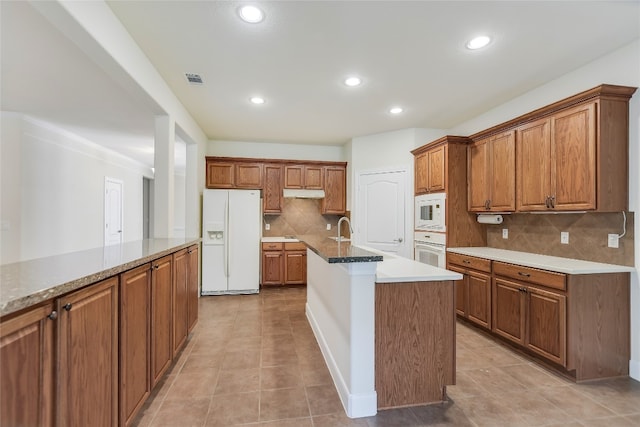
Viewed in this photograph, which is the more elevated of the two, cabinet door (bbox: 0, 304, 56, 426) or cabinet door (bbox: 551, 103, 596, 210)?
cabinet door (bbox: 551, 103, 596, 210)

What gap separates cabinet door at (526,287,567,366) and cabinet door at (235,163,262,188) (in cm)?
409

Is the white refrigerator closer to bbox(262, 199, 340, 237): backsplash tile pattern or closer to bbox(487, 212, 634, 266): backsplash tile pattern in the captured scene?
bbox(262, 199, 340, 237): backsplash tile pattern

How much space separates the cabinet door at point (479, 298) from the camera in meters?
2.98

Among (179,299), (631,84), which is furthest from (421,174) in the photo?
(179,299)

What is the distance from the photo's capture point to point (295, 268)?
5.07m

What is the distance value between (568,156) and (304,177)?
369 cm

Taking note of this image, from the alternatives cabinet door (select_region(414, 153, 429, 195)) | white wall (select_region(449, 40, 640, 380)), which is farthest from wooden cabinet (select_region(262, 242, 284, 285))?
white wall (select_region(449, 40, 640, 380))

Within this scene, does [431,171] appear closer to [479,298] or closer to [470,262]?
[470,262]

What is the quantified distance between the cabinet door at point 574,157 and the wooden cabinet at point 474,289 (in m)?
0.90

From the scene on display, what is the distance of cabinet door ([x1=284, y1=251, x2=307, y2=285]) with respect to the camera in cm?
504

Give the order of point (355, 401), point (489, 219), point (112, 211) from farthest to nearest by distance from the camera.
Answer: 1. point (112, 211)
2. point (489, 219)
3. point (355, 401)

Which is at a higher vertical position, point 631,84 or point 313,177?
point 631,84

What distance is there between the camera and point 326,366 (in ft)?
8.06

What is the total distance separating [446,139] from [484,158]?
494 millimetres
